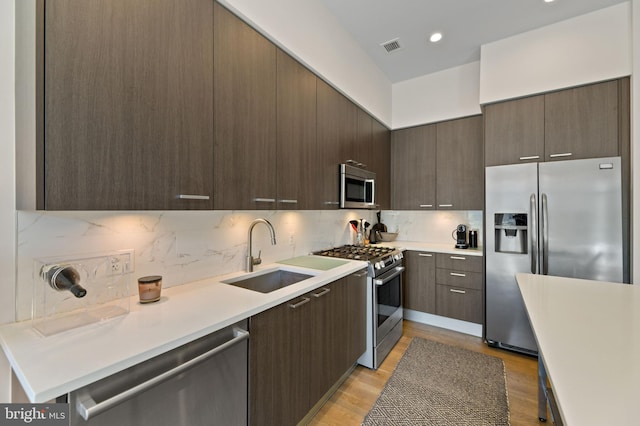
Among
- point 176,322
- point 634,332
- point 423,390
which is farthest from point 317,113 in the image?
point 423,390

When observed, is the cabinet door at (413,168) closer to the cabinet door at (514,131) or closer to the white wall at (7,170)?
the cabinet door at (514,131)

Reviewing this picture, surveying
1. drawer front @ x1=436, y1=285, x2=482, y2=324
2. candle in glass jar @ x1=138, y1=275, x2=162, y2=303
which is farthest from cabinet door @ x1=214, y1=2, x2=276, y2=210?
drawer front @ x1=436, y1=285, x2=482, y2=324

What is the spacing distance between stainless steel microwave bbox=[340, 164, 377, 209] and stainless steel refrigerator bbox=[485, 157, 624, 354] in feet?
3.93

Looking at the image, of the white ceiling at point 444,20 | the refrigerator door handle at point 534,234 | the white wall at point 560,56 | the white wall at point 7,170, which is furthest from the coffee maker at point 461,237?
the white wall at point 7,170

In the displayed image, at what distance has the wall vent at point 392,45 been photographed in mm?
2885

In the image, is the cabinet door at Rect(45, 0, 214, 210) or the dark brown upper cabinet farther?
the dark brown upper cabinet

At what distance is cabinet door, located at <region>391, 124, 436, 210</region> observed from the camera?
3.56 metres

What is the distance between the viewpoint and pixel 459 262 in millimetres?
3066

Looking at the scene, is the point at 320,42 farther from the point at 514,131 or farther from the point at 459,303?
the point at 459,303

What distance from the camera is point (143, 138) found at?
116 cm

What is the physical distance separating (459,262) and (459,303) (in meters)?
0.47

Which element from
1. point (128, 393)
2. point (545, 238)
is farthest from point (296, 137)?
point (545, 238)

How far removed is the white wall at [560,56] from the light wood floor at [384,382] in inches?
102

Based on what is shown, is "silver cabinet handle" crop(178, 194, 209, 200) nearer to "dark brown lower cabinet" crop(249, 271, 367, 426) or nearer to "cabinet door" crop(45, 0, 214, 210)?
"cabinet door" crop(45, 0, 214, 210)
